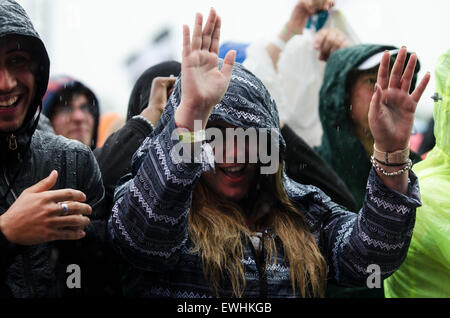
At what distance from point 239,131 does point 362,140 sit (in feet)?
4.03

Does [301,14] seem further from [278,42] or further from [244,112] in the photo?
[244,112]

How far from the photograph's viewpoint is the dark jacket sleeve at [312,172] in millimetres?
2617

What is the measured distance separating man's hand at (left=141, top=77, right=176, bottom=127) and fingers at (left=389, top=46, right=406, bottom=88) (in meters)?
0.94

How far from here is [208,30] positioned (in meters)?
1.79

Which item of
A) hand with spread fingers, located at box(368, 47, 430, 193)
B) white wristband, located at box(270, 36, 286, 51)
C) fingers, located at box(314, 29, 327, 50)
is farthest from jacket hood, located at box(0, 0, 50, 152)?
fingers, located at box(314, 29, 327, 50)

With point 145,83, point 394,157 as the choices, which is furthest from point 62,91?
point 394,157

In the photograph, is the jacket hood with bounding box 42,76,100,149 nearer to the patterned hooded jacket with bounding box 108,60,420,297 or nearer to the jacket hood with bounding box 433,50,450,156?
the patterned hooded jacket with bounding box 108,60,420,297

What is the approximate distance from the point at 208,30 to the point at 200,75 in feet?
0.45

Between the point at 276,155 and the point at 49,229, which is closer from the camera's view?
the point at 49,229

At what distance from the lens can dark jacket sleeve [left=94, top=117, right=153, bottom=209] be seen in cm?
225

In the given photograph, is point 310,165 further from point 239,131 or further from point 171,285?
point 171,285

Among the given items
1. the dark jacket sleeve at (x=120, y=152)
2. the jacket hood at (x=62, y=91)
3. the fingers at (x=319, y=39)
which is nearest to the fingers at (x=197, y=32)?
the dark jacket sleeve at (x=120, y=152)
